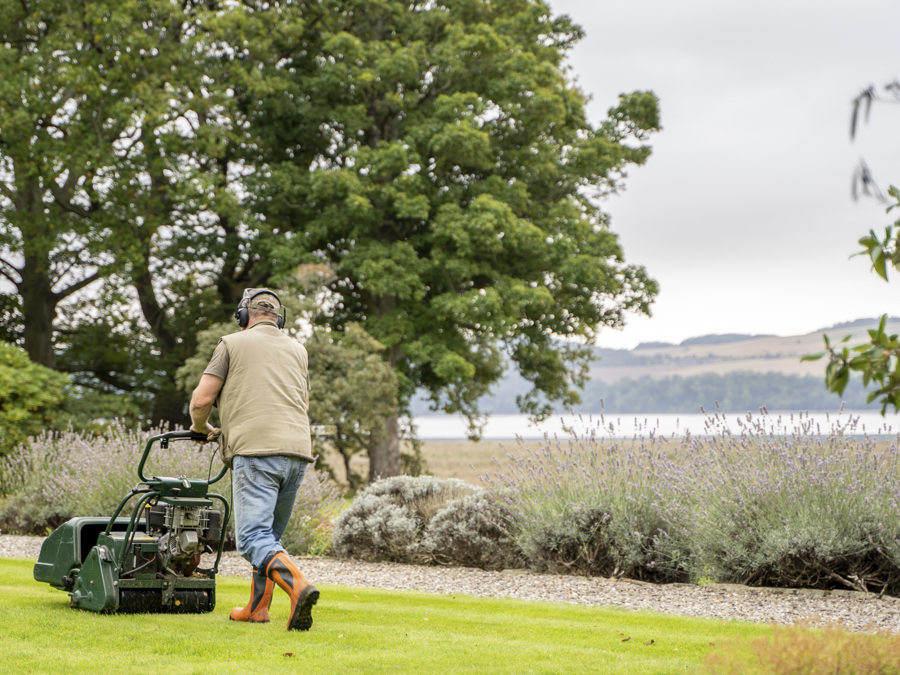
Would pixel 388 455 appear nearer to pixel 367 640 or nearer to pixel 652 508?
pixel 652 508

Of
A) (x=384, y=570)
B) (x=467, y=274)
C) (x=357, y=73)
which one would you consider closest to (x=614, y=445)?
(x=384, y=570)

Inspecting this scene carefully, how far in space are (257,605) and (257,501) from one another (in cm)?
72

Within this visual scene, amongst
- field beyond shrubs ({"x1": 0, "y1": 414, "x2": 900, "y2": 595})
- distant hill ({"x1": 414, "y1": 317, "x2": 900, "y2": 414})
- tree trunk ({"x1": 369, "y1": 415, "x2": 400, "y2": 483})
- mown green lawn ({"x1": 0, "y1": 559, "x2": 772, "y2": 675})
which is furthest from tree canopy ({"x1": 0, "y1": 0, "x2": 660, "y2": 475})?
distant hill ({"x1": 414, "y1": 317, "x2": 900, "y2": 414})

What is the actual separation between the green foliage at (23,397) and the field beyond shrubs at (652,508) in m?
5.05

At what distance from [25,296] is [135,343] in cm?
288

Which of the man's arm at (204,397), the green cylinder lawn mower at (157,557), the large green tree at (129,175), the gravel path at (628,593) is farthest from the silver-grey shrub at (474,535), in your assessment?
the large green tree at (129,175)

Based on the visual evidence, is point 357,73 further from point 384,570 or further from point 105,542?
point 105,542

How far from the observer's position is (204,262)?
80.1ft

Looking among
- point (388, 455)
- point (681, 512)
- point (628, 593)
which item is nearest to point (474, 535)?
point (681, 512)

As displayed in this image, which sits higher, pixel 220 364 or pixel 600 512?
pixel 220 364

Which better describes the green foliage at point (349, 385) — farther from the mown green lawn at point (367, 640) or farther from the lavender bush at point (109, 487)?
the mown green lawn at point (367, 640)

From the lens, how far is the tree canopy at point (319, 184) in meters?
21.2

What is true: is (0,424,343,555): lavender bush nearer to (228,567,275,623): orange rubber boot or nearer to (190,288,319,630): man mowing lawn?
(228,567,275,623): orange rubber boot

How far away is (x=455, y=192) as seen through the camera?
881 inches
